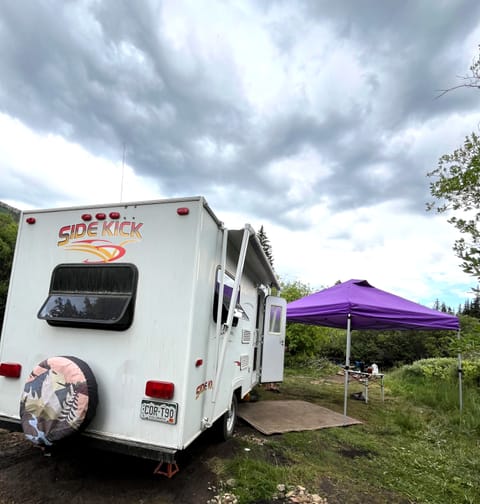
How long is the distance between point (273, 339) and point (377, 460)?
292cm

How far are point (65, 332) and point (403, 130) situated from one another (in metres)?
6.61

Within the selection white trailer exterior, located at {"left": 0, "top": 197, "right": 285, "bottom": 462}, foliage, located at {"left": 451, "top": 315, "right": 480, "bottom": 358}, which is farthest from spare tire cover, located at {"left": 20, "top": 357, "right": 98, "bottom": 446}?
foliage, located at {"left": 451, "top": 315, "right": 480, "bottom": 358}

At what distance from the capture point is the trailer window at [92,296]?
9.09ft

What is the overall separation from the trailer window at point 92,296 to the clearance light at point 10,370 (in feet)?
1.79

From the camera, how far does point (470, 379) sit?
8.71 metres

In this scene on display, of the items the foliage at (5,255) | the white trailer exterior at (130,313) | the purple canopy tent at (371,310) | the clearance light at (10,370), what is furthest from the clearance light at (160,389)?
the foliage at (5,255)

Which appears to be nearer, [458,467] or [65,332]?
[65,332]

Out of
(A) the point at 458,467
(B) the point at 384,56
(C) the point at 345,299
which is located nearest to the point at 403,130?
(B) the point at 384,56

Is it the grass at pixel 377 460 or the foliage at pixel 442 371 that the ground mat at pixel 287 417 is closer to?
the grass at pixel 377 460

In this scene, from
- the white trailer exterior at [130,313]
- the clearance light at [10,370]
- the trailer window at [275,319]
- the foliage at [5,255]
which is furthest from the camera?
the foliage at [5,255]

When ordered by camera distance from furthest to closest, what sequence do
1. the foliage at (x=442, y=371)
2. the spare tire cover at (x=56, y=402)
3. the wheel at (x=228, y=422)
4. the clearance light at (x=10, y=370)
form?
the foliage at (x=442, y=371) → the wheel at (x=228, y=422) → the clearance light at (x=10, y=370) → the spare tire cover at (x=56, y=402)

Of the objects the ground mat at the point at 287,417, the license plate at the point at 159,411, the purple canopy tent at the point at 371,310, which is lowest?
the ground mat at the point at 287,417

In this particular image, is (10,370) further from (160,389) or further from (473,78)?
(473,78)

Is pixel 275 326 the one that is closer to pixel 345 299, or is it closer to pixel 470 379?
pixel 345 299
